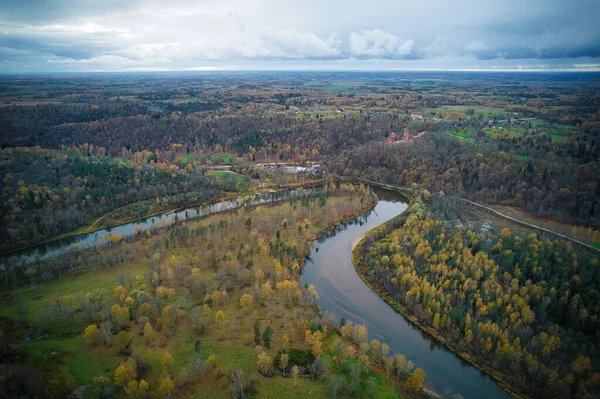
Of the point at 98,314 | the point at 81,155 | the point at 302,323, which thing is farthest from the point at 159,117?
the point at 302,323

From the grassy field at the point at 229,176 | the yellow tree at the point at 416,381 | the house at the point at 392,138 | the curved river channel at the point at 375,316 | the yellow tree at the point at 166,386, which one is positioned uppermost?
the house at the point at 392,138

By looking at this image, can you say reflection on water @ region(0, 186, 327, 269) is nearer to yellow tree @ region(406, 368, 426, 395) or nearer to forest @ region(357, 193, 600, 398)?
forest @ region(357, 193, 600, 398)

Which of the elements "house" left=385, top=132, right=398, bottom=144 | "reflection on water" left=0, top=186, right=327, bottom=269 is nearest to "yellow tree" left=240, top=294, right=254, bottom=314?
"reflection on water" left=0, top=186, right=327, bottom=269

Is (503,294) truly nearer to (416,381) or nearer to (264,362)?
(416,381)

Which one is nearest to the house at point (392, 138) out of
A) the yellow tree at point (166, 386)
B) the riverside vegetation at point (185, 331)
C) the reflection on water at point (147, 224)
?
the reflection on water at point (147, 224)

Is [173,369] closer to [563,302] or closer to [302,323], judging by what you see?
[302,323]

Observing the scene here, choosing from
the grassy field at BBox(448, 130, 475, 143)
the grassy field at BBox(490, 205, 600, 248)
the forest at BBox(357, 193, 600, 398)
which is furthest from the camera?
the grassy field at BBox(448, 130, 475, 143)

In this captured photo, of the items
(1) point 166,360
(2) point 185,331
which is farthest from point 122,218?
(1) point 166,360

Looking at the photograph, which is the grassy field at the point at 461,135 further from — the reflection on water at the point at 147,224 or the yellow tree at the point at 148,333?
the yellow tree at the point at 148,333
